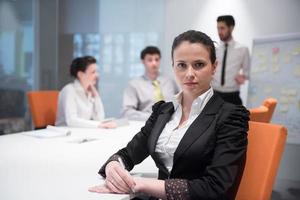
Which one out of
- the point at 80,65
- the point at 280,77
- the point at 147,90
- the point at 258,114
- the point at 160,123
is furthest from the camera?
the point at 280,77

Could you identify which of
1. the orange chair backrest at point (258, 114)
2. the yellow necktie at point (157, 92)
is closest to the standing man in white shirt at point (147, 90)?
the yellow necktie at point (157, 92)

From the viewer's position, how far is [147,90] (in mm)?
3596

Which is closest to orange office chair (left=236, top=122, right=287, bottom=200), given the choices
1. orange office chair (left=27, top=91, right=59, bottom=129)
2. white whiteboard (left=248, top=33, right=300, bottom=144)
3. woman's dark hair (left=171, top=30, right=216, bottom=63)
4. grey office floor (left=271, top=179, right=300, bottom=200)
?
woman's dark hair (left=171, top=30, right=216, bottom=63)

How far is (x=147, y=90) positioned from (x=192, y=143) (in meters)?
2.29

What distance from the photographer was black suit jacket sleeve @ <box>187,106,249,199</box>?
123 centimetres

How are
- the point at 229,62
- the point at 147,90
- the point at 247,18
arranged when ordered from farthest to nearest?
the point at 247,18 → the point at 229,62 → the point at 147,90

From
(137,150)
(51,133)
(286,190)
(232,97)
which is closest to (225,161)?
(137,150)

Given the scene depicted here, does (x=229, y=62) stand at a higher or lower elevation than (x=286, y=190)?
higher

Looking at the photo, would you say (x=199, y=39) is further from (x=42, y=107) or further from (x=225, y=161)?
(x=42, y=107)

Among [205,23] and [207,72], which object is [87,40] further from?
[207,72]

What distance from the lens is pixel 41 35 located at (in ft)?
17.7

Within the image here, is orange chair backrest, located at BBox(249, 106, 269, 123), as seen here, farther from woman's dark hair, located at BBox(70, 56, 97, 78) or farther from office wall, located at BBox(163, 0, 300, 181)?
office wall, located at BBox(163, 0, 300, 181)

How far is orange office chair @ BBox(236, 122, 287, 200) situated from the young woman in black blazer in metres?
0.10

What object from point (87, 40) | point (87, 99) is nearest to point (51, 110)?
point (87, 99)
